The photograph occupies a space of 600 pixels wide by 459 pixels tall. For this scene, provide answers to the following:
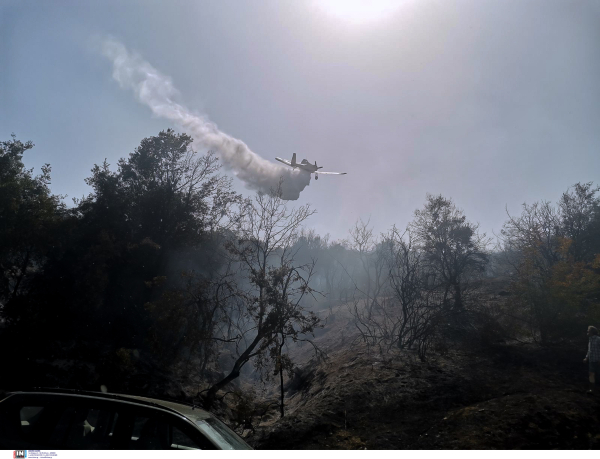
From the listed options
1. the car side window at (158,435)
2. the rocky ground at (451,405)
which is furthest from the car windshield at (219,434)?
the rocky ground at (451,405)

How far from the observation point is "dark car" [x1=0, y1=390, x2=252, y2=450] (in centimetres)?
414

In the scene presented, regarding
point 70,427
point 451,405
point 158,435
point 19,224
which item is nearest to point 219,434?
point 158,435

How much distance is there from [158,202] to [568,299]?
74.5 feet

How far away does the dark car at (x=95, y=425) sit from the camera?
414 centimetres

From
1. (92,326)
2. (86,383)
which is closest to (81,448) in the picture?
(86,383)

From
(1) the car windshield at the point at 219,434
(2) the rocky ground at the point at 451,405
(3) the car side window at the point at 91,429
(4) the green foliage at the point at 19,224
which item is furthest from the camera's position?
(4) the green foliage at the point at 19,224

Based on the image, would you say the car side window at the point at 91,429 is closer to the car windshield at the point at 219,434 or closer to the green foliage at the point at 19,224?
the car windshield at the point at 219,434

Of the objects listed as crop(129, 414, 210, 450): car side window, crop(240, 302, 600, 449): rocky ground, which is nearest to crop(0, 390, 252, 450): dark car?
crop(129, 414, 210, 450): car side window

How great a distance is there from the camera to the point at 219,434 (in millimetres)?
4668

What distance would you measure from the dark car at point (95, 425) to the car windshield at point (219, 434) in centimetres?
4

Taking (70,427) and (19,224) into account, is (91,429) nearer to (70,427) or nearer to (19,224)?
(70,427)

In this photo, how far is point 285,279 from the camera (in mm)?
15156

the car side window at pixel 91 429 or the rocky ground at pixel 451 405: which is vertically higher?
the car side window at pixel 91 429

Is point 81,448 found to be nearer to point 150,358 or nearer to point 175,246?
point 150,358
